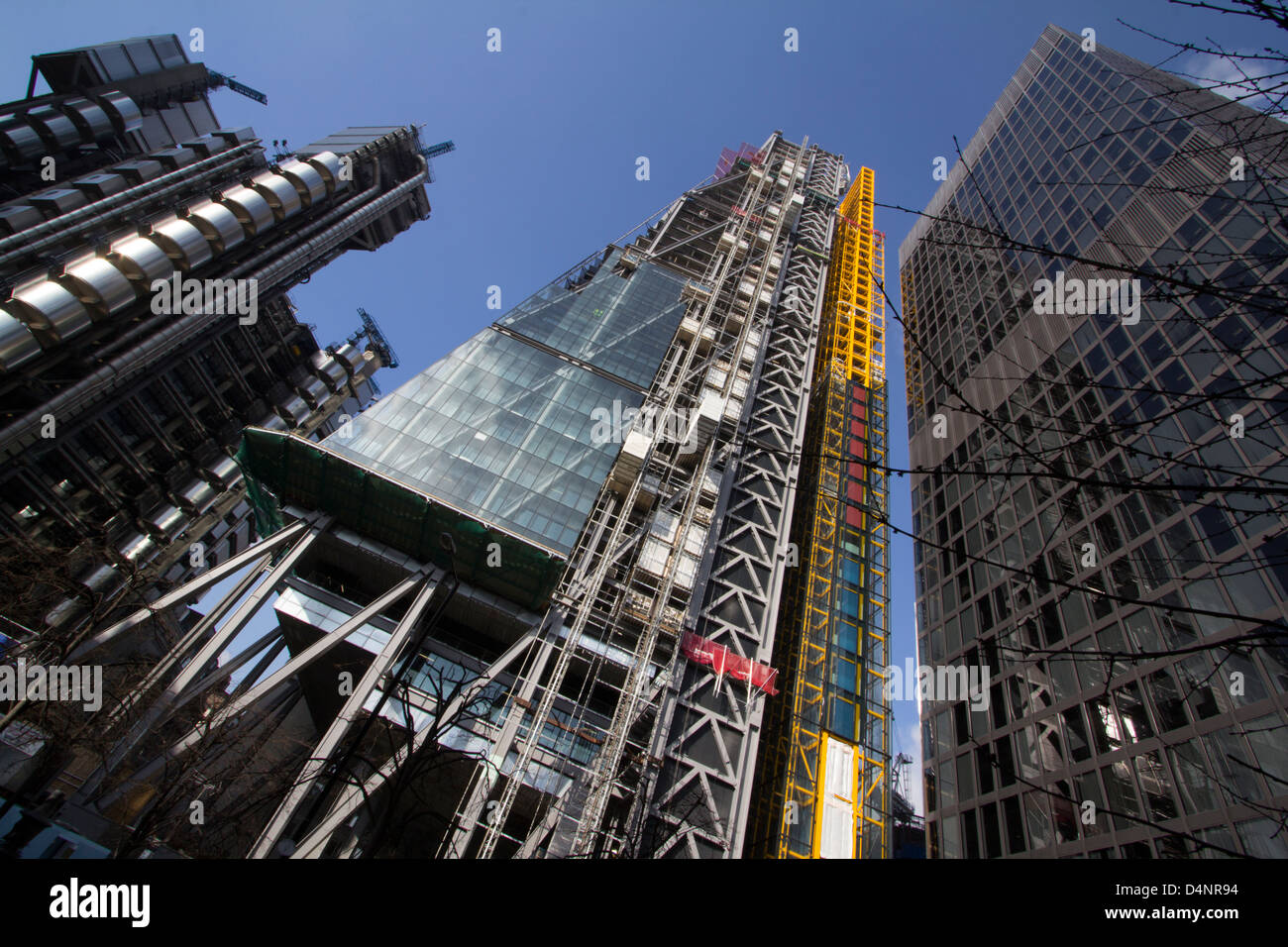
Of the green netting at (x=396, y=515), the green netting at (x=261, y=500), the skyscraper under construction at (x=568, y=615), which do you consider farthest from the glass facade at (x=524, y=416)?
the green netting at (x=261, y=500)

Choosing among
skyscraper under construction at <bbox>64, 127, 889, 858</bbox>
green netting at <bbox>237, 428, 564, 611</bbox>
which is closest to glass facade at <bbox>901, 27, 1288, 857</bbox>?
skyscraper under construction at <bbox>64, 127, 889, 858</bbox>

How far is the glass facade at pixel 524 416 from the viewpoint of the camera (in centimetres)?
2717

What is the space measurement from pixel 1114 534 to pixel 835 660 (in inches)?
533

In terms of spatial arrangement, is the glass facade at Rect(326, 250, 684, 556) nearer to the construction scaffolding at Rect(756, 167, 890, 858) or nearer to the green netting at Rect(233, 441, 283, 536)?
the green netting at Rect(233, 441, 283, 536)

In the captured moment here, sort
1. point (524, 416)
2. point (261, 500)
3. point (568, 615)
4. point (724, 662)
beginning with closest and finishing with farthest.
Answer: point (724, 662) → point (568, 615) → point (261, 500) → point (524, 416)

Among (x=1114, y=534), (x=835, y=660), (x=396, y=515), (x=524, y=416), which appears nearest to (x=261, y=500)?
(x=396, y=515)

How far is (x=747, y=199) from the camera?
60.4 m

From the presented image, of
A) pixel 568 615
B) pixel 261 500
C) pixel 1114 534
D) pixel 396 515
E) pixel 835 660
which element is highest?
pixel 1114 534

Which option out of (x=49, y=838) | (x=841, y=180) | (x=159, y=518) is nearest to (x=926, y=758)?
(x=49, y=838)

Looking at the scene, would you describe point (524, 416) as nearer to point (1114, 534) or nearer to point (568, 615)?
point (568, 615)

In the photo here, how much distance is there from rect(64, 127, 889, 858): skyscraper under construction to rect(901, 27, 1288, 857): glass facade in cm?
528

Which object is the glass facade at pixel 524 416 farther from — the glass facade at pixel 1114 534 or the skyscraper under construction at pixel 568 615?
the glass facade at pixel 1114 534

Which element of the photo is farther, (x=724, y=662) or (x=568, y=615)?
(x=568, y=615)

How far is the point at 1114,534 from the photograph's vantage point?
1058 inches
